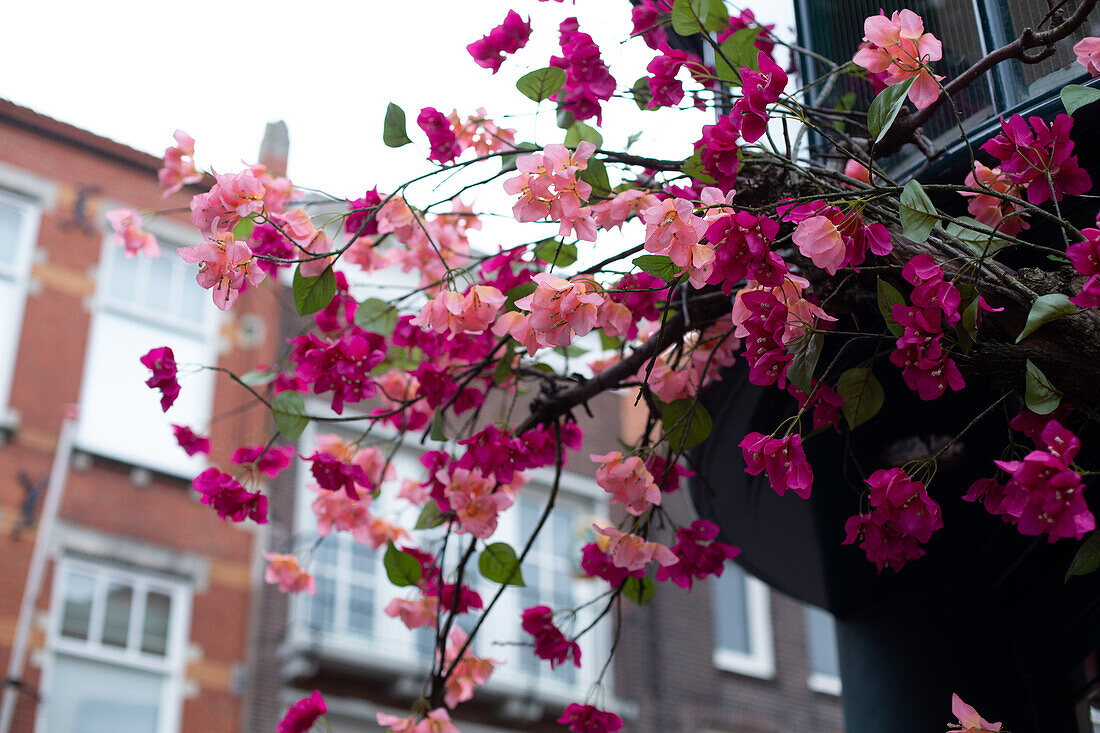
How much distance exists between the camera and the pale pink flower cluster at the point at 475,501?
8.84 feet

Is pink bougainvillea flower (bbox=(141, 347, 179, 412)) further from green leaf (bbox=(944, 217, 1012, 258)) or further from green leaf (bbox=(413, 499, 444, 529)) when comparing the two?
green leaf (bbox=(944, 217, 1012, 258))

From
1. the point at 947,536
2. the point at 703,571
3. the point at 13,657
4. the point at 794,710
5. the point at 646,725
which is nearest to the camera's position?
the point at 703,571

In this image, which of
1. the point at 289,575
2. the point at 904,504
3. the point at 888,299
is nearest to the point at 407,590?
the point at 289,575

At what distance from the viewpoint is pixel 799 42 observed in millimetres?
3219

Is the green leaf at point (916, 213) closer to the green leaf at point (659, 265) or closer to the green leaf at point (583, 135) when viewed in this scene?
the green leaf at point (659, 265)

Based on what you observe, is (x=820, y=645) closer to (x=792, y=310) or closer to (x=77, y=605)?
(x=77, y=605)

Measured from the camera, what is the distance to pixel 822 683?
47.6ft

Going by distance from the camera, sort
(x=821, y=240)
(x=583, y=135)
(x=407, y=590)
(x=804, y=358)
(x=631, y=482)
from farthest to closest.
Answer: (x=407, y=590) < (x=583, y=135) < (x=631, y=482) < (x=804, y=358) < (x=821, y=240)

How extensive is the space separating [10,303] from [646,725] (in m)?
7.74

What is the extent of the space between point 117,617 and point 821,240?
9.67m

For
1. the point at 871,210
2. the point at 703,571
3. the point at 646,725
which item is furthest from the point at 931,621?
the point at 646,725

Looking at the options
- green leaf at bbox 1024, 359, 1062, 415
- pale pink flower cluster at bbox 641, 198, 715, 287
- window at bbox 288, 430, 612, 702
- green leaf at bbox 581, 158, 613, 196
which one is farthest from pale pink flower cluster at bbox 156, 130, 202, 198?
window at bbox 288, 430, 612, 702

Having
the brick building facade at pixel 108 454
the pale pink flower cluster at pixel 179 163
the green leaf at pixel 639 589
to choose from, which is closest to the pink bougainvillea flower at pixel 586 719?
the green leaf at pixel 639 589

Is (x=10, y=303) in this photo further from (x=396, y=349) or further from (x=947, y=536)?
(x=947, y=536)
